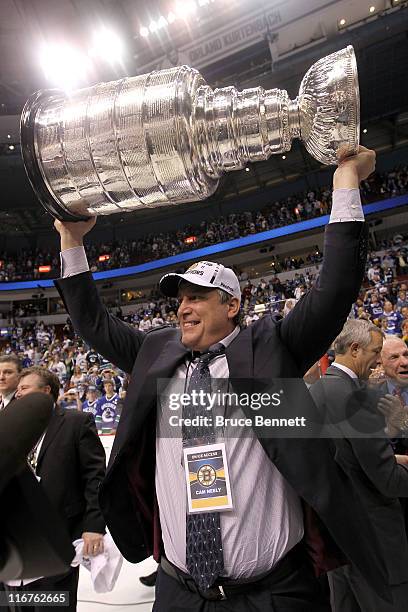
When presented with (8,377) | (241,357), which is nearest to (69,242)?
(241,357)

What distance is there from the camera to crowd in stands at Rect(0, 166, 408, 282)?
15.6 meters

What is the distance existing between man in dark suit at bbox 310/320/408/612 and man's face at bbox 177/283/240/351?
1.45 feet

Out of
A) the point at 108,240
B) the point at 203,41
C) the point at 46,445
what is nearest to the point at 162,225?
the point at 108,240

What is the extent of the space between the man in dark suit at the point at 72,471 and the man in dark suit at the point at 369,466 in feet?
3.46

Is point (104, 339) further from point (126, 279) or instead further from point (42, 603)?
point (126, 279)

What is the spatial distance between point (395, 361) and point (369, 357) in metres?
0.18

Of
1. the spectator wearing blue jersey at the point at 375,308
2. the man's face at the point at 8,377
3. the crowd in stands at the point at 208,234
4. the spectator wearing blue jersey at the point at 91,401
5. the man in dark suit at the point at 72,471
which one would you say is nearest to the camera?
the man in dark suit at the point at 72,471

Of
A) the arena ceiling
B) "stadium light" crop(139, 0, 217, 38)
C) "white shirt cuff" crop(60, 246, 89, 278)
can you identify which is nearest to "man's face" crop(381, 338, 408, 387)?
"white shirt cuff" crop(60, 246, 89, 278)

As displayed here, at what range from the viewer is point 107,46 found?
9766mm

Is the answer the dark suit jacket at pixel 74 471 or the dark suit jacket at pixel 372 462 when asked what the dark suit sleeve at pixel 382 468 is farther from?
the dark suit jacket at pixel 74 471

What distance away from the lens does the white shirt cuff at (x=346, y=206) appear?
94 cm

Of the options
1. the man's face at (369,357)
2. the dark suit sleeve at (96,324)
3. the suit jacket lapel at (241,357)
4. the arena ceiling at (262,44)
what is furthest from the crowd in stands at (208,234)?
the suit jacket lapel at (241,357)

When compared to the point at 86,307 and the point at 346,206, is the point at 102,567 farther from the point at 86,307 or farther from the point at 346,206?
the point at 346,206

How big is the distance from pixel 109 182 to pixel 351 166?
1.69 ft
